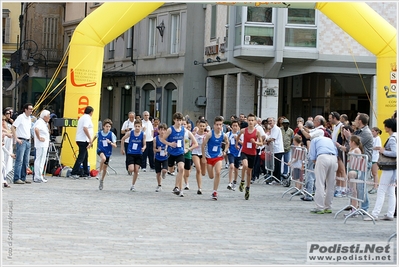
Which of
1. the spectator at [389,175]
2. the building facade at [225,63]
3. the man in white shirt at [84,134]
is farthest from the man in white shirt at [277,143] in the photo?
the spectator at [389,175]

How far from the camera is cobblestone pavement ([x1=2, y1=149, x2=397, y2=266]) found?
10422 millimetres

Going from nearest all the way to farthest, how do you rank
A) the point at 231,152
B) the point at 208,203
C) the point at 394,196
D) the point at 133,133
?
the point at 394,196, the point at 208,203, the point at 133,133, the point at 231,152

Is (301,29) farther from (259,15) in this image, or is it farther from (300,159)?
(300,159)

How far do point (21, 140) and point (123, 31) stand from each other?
4476 mm

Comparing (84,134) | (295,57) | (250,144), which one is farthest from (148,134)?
(295,57)

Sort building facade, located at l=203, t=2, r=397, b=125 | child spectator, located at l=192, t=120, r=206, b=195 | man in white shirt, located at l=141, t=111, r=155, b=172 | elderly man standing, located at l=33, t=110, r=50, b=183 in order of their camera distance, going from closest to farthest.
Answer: child spectator, located at l=192, t=120, r=206, b=195
elderly man standing, located at l=33, t=110, r=50, b=183
man in white shirt, located at l=141, t=111, r=155, b=172
building facade, located at l=203, t=2, r=397, b=125

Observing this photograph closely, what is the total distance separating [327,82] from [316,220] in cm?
2492

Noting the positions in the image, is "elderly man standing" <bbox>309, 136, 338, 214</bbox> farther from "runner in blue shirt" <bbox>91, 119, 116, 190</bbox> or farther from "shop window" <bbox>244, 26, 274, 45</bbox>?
"shop window" <bbox>244, 26, 274, 45</bbox>

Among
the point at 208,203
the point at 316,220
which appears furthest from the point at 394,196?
the point at 208,203

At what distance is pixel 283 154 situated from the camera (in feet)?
77.9

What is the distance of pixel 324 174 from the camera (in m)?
16.5

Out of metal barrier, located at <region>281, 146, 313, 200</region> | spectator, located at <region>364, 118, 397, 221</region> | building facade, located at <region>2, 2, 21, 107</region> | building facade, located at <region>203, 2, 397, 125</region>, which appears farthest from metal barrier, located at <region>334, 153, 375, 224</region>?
building facade, located at <region>2, 2, 21, 107</region>

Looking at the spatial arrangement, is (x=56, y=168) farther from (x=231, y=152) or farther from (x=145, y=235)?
(x=145, y=235)

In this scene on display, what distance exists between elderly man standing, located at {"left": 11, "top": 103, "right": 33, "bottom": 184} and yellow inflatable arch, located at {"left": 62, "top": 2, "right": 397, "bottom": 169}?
304cm
